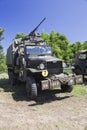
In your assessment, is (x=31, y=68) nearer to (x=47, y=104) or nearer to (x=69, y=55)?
(x=47, y=104)

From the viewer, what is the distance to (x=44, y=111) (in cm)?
928

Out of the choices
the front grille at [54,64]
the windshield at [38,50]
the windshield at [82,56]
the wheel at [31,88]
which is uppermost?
the windshield at [38,50]

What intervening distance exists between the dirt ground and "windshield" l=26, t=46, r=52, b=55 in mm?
2019

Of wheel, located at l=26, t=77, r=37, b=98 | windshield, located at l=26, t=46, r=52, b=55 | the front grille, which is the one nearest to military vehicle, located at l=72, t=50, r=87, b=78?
windshield, located at l=26, t=46, r=52, b=55

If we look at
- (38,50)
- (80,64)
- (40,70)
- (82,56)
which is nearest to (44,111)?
(40,70)

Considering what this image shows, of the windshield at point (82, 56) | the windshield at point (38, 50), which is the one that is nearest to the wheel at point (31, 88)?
the windshield at point (38, 50)

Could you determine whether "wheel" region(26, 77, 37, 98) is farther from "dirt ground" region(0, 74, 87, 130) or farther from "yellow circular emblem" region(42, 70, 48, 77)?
"yellow circular emblem" region(42, 70, 48, 77)

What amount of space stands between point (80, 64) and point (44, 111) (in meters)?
9.21

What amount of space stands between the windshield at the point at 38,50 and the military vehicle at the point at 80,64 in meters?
4.71

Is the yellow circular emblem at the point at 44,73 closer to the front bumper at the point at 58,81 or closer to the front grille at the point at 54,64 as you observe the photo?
the front bumper at the point at 58,81

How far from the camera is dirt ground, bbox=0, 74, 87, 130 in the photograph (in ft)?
24.0

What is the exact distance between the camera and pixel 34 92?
11406 mm

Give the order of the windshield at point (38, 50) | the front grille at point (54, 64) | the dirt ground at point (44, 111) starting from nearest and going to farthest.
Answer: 1. the dirt ground at point (44, 111)
2. the front grille at point (54, 64)
3. the windshield at point (38, 50)

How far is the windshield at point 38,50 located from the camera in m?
13.1
